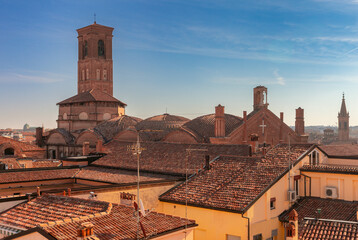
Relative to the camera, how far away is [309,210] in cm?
1859

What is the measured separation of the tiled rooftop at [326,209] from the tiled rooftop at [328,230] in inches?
100

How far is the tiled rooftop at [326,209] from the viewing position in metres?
17.3

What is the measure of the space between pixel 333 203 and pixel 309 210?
4.18 feet

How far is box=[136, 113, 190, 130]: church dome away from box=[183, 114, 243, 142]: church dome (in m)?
4.59

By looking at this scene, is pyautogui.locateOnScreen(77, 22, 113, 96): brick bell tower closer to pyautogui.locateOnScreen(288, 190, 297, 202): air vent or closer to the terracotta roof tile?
the terracotta roof tile

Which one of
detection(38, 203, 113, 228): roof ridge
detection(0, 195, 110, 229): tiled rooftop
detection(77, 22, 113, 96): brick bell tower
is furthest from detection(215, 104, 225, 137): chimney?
detection(77, 22, 113, 96): brick bell tower

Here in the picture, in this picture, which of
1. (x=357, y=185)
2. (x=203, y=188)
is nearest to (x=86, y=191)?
(x=203, y=188)

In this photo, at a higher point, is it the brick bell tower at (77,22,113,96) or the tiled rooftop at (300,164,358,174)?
the brick bell tower at (77,22,113,96)

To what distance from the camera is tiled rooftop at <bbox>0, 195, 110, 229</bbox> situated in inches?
448

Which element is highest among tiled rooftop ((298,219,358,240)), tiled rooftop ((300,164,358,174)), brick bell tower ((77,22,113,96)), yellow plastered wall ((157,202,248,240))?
brick bell tower ((77,22,113,96))

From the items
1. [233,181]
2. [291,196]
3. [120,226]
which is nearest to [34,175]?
[233,181]

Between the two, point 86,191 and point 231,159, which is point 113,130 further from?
point 86,191

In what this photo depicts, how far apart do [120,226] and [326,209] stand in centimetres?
1136

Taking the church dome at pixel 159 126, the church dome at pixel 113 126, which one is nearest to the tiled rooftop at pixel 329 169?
the church dome at pixel 159 126
